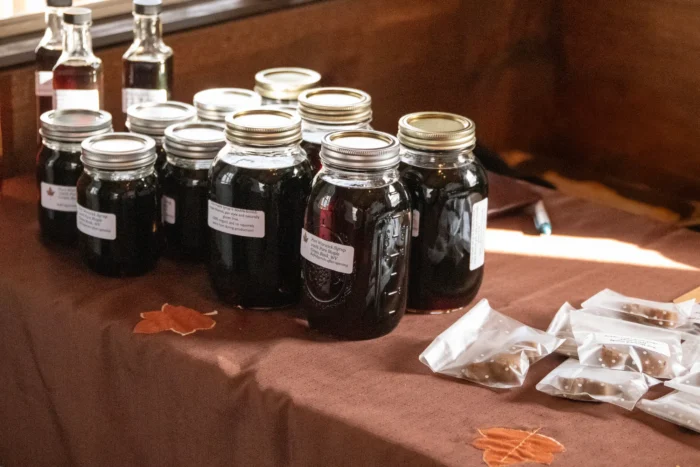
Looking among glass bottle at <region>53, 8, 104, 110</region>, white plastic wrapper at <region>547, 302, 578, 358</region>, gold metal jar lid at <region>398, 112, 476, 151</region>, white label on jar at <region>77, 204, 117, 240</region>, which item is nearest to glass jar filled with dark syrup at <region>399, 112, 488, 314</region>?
gold metal jar lid at <region>398, 112, 476, 151</region>

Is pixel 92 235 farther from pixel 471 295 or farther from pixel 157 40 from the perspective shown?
pixel 471 295

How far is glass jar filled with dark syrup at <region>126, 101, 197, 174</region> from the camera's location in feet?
4.00

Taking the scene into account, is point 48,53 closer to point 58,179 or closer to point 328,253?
point 58,179

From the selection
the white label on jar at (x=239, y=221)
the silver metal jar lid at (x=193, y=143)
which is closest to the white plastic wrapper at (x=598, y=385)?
the white label on jar at (x=239, y=221)

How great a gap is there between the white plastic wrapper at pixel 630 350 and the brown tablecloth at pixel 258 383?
43 millimetres

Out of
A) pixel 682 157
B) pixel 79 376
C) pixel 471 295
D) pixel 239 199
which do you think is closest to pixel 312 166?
pixel 239 199

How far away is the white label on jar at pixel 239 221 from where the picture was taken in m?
1.04

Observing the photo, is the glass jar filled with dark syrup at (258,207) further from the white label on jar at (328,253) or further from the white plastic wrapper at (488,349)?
the white plastic wrapper at (488,349)

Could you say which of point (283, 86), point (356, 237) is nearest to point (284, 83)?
point (283, 86)

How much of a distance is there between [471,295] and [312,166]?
0.24 meters

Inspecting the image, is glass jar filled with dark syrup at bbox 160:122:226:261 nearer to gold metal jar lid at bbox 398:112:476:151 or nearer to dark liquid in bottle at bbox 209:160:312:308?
dark liquid in bottle at bbox 209:160:312:308

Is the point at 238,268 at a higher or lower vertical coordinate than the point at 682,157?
higher

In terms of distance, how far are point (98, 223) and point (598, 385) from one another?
58 cm

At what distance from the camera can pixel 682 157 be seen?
1.99m
